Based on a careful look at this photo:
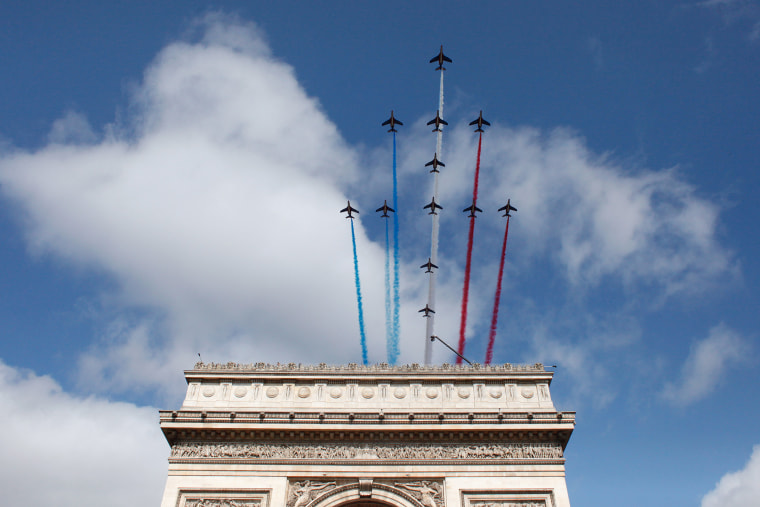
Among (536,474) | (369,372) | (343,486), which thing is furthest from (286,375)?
→ (536,474)

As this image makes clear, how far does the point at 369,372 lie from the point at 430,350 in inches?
377

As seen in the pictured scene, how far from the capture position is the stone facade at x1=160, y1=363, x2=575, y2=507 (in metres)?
28.6

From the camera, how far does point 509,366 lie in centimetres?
3281

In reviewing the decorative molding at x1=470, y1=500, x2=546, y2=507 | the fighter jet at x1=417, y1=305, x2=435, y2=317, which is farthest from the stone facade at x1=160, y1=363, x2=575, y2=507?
the fighter jet at x1=417, y1=305, x2=435, y2=317

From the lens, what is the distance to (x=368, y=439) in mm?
30094

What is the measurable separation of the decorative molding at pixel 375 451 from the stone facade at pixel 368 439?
0.16 feet

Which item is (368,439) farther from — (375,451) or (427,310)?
(427,310)

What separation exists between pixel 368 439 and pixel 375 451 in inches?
26.7

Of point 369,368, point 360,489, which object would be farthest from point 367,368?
point 360,489

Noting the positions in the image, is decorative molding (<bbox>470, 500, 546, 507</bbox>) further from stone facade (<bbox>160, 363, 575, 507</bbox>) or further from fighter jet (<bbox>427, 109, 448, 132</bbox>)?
fighter jet (<bbox>427, 109, 448, 132</bbox>)

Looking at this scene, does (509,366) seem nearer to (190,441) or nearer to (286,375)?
(286,375)

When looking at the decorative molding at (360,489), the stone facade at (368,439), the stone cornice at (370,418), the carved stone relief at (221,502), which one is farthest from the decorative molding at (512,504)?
the carved stone relief at (221,502)

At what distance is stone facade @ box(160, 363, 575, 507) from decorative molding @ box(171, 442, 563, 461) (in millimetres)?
48

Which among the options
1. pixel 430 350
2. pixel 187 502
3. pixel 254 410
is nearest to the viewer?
pixel 187 502
